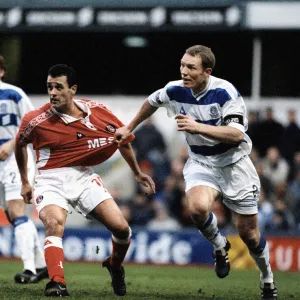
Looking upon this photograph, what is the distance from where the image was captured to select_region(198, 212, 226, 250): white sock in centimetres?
958

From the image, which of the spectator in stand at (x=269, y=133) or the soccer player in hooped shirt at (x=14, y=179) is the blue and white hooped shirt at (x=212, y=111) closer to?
the soccer player in hooped shirt at (x=14, y=179)

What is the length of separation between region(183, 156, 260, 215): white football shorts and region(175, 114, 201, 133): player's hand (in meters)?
1.06

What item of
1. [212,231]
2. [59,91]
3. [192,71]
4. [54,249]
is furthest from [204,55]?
[54,249]

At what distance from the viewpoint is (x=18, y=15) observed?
21.0 m

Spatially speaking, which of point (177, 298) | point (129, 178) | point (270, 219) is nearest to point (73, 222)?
point (129, 178)

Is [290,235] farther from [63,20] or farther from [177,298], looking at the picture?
[63,20]

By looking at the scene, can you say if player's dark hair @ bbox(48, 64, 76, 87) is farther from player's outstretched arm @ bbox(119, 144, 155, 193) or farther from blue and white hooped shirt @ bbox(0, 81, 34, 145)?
blue and white hooped shirt @ bbox(0, 81, 34, 145)

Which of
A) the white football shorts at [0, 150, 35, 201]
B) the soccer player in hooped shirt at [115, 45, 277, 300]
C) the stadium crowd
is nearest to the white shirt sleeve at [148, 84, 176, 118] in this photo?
the soccer player in hooped shirt at [115, 45, 277, 300]

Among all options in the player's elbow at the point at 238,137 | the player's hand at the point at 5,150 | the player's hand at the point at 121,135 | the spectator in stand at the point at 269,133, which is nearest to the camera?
the player's elbow at the point at 238,137

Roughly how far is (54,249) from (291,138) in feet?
32.6

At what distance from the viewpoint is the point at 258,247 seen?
31.2ft

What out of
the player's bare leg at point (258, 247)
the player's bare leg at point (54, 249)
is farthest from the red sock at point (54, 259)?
the player's bare leg at point (258, 247)

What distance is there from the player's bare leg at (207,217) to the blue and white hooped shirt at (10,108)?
8.10 ft

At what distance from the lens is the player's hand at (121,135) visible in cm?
941
